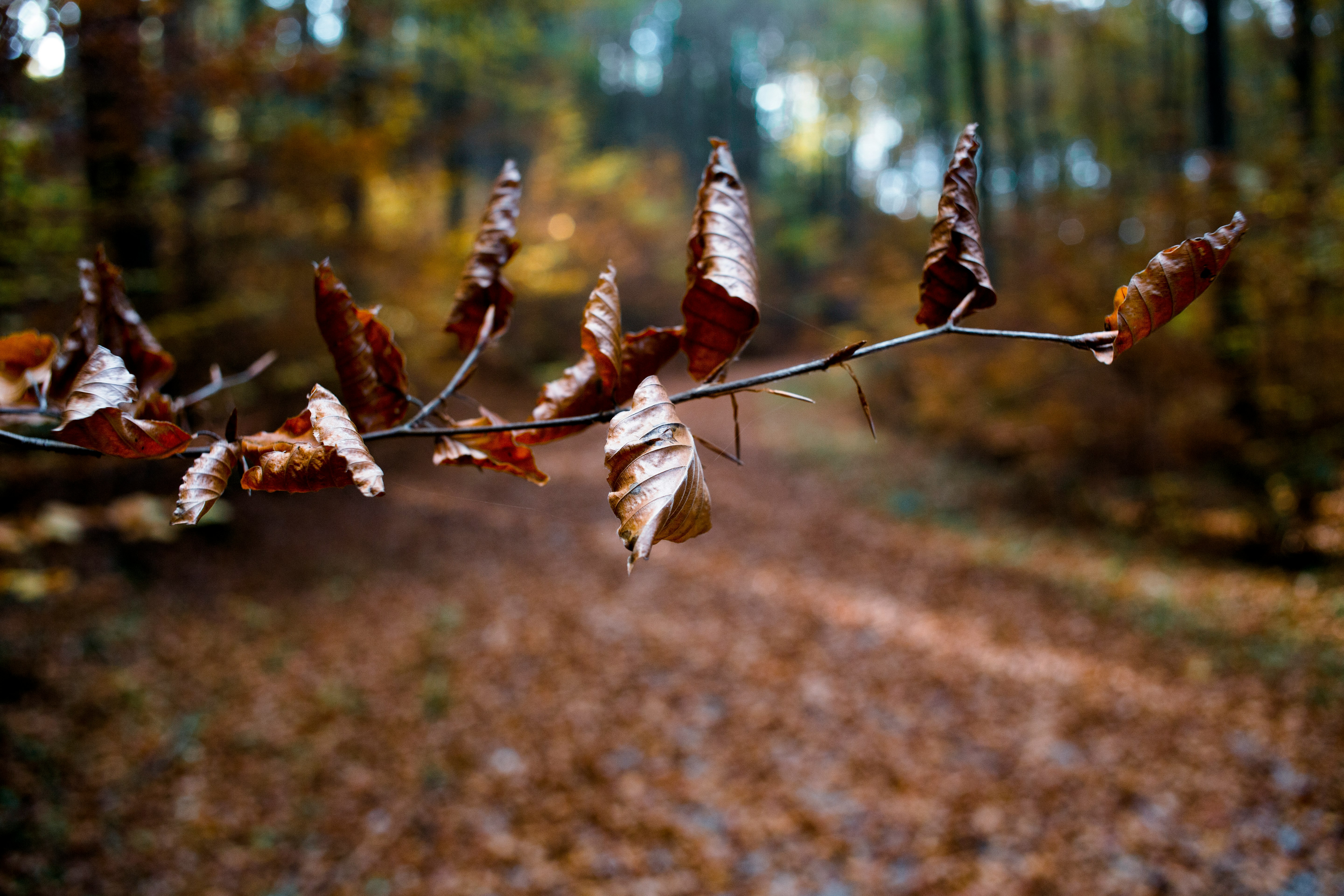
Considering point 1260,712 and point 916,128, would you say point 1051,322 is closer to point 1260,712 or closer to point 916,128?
point 1260,712

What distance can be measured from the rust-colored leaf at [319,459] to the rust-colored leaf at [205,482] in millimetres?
35

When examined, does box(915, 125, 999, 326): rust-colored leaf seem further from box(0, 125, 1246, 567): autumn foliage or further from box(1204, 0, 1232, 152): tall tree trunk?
box(1204, 0, 1232, 152): tall tree trunk

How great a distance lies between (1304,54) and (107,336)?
30.3 feet

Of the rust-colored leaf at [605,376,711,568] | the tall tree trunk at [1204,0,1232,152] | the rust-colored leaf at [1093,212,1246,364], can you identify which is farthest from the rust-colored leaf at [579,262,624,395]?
the tall tree trunk at [1204,0,1232,152]

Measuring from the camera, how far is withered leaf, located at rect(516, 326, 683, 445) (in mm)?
808

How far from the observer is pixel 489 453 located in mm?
803

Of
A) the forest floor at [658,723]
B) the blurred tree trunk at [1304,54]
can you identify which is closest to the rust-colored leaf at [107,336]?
the forest floor at [658,723]

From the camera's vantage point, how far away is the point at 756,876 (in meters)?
3.33

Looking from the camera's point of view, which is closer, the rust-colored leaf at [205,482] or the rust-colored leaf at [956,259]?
the rust-colored leaf at [205,482]

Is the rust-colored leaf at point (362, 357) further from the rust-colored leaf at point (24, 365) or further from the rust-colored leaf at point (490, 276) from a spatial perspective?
the rust-colored leaf at point (24, 365)

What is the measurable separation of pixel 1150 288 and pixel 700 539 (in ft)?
22.7

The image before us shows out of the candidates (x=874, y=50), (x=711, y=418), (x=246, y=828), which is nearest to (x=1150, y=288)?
(x=246, y=828)

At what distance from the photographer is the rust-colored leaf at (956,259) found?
0.75 m

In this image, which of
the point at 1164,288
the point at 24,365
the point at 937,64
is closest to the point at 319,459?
the point at 24,365
